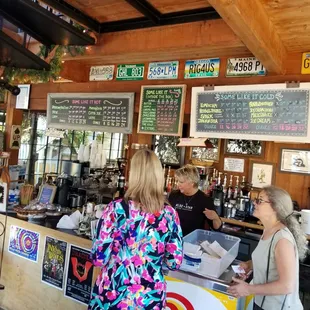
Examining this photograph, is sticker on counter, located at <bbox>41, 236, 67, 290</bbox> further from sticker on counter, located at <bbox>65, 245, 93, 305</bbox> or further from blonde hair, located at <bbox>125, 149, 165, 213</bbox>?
blonde hair, located at <bbox>125, 149, 165, 213</bbox>

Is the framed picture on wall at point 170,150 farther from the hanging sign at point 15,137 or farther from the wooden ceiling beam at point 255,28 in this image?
the wooden ceiling beam at point 255,28

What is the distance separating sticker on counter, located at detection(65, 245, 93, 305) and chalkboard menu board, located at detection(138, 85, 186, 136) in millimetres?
1589

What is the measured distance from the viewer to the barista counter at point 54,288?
203 centimetres

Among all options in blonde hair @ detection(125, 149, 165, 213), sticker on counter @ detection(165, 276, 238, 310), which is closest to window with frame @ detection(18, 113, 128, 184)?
sticker on counter @ detection(165, 276, 238, 310)

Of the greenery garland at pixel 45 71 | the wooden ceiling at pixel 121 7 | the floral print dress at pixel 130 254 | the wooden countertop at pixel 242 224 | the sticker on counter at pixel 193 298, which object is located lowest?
the sticker on counter at pixel 193 298

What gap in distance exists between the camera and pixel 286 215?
72.6 inches

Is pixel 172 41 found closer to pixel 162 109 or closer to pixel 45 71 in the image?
pixel 162 109

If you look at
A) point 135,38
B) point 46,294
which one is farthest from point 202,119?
point 46,294

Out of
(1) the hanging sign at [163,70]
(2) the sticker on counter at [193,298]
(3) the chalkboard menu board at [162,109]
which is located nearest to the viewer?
(2) the sticker on counter at [193,298]

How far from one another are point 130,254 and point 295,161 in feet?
11.5

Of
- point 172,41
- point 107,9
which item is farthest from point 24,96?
point 172,41

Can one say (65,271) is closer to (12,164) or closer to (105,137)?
(12,164)

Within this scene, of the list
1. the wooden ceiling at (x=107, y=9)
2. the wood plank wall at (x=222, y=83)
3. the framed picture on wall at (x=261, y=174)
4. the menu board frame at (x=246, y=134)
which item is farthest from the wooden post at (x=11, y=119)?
the framed picture on wall at (x=261, y=174)

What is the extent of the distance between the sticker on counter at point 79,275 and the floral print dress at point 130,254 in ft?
3.03
